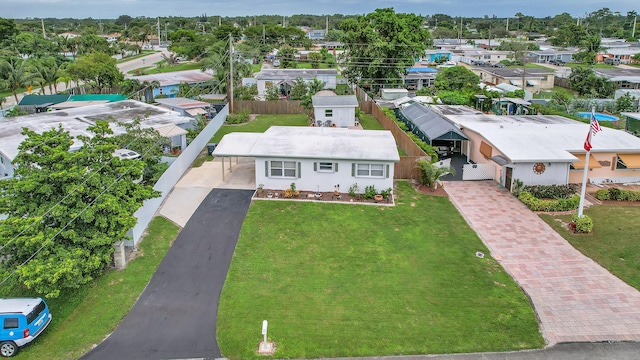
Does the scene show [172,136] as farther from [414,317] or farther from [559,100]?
[559,100]

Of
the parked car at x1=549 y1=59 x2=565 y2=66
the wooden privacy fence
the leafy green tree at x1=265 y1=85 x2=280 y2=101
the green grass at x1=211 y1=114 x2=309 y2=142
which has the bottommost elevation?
the green grass at x1=211 y1=114 x2=309 y2=142

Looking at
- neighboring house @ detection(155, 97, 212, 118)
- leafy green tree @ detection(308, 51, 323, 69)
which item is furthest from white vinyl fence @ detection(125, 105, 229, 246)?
leafy green tree @ detection(308, 51, 323, 69)

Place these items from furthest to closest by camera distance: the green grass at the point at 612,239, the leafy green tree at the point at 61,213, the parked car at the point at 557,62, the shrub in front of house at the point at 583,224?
the parked car at the point at 557,62, the shrub in front of house at the point at 583,224, the green grass at the point at 612,239, the leafy green tree at the point at 61,213

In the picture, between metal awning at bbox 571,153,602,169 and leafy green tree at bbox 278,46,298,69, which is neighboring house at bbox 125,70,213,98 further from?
metal awning at bbox 571,153,602,169

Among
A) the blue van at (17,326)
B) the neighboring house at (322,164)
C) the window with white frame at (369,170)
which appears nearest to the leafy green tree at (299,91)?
the neighboring house at (322,164)

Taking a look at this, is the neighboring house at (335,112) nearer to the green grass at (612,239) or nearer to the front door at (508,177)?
the front door at (508,177)

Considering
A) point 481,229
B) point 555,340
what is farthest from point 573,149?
point 555,340
